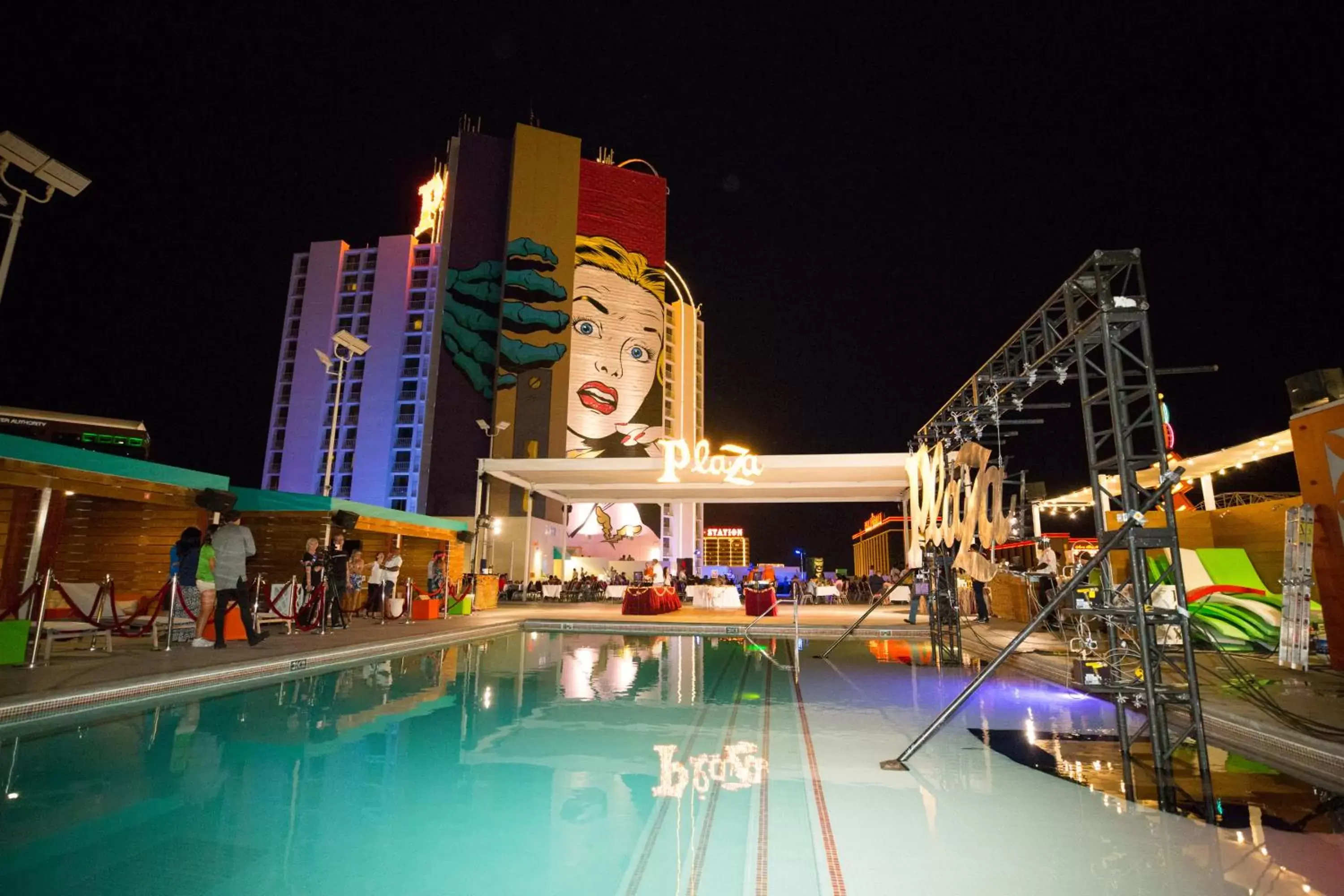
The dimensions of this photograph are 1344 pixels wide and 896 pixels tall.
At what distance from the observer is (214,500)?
11930 mm

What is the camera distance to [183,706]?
6133mm

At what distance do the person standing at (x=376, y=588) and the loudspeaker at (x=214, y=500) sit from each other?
352 cm

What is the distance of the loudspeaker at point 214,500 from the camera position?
1195 cm

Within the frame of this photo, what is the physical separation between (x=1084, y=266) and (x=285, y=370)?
194 ft

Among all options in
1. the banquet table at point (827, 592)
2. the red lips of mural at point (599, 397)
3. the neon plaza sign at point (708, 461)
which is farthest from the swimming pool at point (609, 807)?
the red lips of mural at point (599, 397)

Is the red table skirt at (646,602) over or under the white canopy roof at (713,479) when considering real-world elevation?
under

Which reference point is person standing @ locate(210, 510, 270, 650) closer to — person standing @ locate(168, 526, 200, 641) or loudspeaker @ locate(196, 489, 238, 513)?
person standing @ locate(168, 526, 200, 641)

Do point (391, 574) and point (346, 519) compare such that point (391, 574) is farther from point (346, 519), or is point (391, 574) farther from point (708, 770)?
point (708, 770)

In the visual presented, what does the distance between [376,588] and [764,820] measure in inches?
Result: 563

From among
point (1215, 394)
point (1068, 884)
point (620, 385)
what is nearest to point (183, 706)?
point (1068, 884)

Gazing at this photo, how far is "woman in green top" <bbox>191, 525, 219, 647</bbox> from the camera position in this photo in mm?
8562

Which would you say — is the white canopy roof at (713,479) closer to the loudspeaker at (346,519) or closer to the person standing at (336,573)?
the loudspeaker at (346,519)

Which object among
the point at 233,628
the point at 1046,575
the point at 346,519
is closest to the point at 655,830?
the point at 233,628

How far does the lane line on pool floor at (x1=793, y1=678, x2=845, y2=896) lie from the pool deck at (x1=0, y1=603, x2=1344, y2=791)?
11.1 feet
